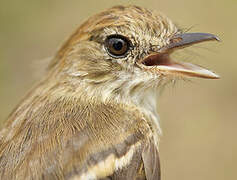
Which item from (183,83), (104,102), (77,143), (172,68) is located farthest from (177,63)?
(183,83)

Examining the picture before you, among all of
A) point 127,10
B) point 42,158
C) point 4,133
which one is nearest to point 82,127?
point 42,158

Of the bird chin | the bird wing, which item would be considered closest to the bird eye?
the bird chin

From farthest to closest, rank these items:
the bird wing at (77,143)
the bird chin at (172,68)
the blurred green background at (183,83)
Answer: the blurred green background at (183,83), the bird chin at (172,68), the bird wing at (77,143)

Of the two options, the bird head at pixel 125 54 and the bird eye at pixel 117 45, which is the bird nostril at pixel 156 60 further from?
the bird eye at pixel 117 45

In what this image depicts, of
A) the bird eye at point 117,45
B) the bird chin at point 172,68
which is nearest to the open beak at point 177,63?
the bird chin at point 172,68

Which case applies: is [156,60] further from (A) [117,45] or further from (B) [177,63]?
(A) [117,45]

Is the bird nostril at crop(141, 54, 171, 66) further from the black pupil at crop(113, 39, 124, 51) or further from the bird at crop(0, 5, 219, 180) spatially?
the black pupil at crop(113, 39, 124, 51)

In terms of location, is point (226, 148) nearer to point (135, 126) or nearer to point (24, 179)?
point (135, 126)
